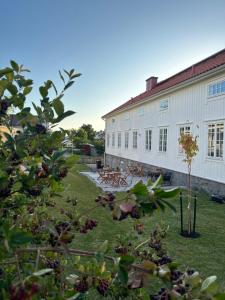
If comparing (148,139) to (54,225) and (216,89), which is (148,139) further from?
(54,225)

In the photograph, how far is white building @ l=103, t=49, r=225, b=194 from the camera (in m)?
12.1

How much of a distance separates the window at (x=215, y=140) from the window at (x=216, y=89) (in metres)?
1.28

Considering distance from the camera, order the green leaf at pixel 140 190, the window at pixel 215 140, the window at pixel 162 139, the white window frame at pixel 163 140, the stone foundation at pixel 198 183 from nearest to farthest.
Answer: the green leaf at pixel 140 190 < the window at pixel 215 140 < the stone foundation at pixel 198 183 < the white window frame at pixel 163 140 < the window at pixel 162 139

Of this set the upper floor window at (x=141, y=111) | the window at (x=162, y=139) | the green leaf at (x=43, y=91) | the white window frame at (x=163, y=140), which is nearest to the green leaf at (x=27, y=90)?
the green leaf at (x=43, y=91)

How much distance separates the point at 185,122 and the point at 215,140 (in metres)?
2.65

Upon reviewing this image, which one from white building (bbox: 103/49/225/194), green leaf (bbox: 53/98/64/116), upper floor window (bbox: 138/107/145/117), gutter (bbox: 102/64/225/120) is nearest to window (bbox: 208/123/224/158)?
white building (bbox: 103/49/225/194)

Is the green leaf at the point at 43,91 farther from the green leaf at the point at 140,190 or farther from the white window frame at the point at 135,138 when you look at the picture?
the white window frame at the point at 135,138

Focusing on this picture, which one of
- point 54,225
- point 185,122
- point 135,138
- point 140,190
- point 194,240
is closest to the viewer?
point 140,190

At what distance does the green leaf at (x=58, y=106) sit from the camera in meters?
1.28

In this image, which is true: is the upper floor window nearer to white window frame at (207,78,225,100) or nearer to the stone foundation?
the stone foundation

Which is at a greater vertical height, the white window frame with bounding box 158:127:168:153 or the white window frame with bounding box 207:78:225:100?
the white window frame with bounding box 207:78:225:100

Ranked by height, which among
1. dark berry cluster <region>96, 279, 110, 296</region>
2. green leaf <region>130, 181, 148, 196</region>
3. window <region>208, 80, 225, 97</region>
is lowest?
dark berry cluster <region>96, 279, 110, 296</region>

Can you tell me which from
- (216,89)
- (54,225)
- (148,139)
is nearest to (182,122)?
(216,89)

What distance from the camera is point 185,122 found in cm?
1466
